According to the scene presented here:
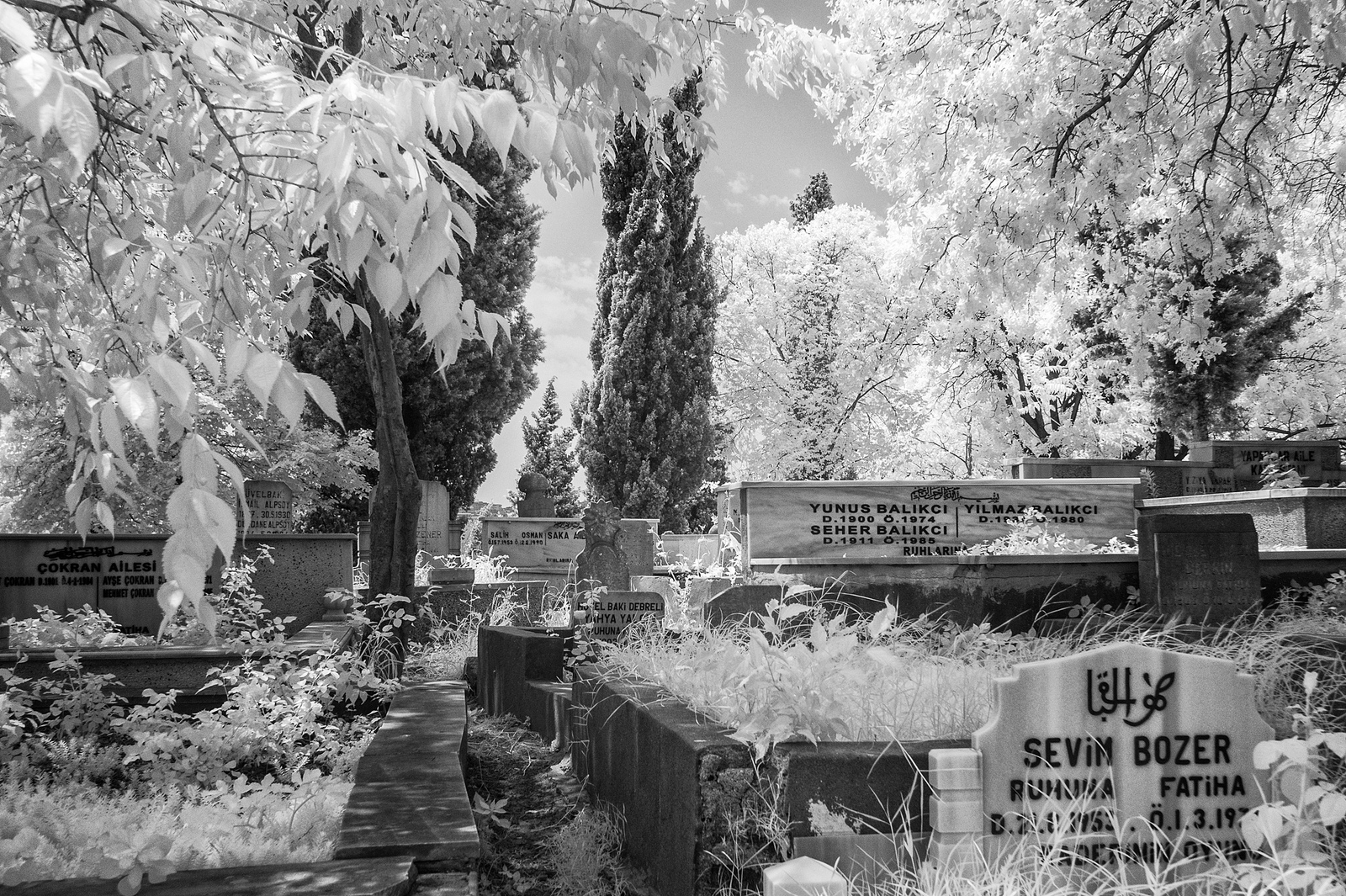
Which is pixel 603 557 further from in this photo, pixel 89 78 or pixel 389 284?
pixel 89 78

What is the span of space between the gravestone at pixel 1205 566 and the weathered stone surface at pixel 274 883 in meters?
6.34

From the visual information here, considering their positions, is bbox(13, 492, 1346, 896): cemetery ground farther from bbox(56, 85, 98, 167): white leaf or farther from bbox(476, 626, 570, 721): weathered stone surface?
bbox(56, 85, 98, 167): white leaf

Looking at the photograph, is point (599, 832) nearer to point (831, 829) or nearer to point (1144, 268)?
point (831, 829)

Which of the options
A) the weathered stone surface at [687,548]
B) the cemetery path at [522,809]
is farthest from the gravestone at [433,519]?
the cemetery path at [522,809]

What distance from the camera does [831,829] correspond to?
131 inches

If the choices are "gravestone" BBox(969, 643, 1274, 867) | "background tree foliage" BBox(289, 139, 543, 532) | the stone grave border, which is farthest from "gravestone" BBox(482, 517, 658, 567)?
"gravestone" BBox(969, 643, 1274, 867)

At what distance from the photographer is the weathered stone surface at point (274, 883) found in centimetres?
239

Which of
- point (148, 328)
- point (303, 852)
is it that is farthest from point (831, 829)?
point (148, 328)

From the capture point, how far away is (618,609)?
7965mm

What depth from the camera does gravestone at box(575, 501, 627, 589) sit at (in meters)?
9.72

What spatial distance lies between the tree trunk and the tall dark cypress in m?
14.1

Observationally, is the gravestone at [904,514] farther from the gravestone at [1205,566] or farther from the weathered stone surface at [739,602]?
the gravestone at [1205,566]

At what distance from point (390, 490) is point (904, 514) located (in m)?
5.07

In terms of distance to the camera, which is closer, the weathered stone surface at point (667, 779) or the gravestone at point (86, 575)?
the weathered stone surface at point (667, 779)
